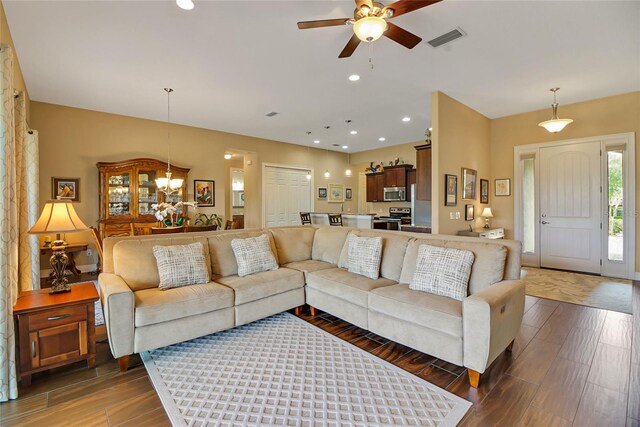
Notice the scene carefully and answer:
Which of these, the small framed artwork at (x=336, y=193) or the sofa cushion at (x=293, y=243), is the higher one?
the small framed artwork at (x=336, y=193)

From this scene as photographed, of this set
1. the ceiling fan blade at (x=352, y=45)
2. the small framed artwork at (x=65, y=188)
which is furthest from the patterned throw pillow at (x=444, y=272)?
the small framed artwork at (x=65, y=188)

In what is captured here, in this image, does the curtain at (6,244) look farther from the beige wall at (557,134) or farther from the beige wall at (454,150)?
the beige wall at (557,134)

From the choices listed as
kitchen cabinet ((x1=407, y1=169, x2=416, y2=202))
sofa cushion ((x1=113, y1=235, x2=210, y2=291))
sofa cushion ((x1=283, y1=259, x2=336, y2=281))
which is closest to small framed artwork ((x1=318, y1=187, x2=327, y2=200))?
kitchen cabinet ((x1=407, y1=169, x2=416, y2=202))

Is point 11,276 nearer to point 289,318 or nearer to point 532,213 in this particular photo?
point 289,318

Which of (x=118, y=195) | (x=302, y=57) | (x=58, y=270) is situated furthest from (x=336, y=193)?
(x=58, y=270)

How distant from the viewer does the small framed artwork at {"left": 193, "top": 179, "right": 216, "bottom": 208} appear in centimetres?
652

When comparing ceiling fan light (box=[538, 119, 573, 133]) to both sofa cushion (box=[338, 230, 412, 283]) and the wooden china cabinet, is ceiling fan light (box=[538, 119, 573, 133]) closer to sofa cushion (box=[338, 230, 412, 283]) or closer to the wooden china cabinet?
sofa cushion (box=[338, 230, 412, 283])

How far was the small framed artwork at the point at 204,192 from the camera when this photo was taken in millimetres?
6516

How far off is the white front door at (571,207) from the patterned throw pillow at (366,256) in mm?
4383

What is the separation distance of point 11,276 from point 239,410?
181 cm

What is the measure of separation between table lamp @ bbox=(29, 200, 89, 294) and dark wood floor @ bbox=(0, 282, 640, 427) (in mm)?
688

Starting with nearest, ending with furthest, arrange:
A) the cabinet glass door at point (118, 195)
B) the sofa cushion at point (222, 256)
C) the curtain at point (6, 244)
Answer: the curtain at point (6, 244)
the sofa cushion at point (222, 256)
the cabinet glass door at point (118, 195)

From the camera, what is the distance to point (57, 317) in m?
2.09

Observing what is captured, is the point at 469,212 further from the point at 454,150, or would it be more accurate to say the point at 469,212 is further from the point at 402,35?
the point at 402,35
